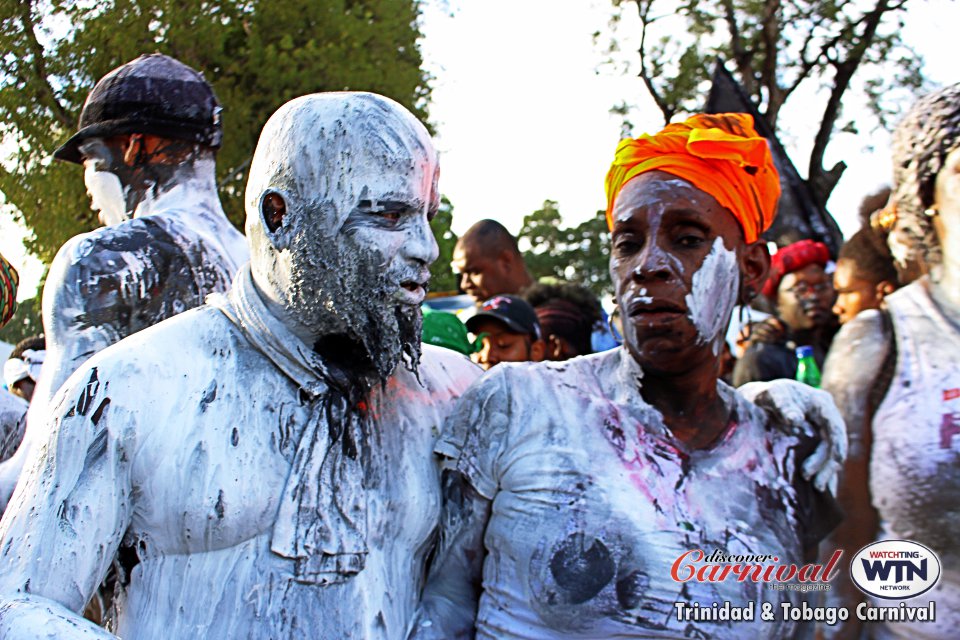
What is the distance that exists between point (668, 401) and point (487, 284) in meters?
3.55

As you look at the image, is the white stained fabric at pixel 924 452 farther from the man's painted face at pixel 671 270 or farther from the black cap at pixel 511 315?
the black cap at pixel 511 315

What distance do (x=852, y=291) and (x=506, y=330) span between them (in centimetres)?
164

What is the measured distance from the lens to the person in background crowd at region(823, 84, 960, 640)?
2.16 meters

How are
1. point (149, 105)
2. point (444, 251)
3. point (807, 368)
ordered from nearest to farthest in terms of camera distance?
1. point (149, 105)
2. point (807, 368)
3. point (444, 251)

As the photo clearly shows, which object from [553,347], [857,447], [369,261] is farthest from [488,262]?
[369,261]

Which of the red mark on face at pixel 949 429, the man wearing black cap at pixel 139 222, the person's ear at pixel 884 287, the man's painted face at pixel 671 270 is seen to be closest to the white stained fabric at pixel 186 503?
the man wearing black cap at pixel 139 222

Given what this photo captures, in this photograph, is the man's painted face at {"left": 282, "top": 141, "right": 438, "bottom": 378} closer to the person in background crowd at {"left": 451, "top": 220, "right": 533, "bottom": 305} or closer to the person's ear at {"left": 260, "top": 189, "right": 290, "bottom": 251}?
the person's ear at {"left": 260, "top": 189, "right": 290, "bottom": 251}

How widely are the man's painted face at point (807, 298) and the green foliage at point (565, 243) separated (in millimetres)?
22472

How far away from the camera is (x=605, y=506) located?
7.01 ft

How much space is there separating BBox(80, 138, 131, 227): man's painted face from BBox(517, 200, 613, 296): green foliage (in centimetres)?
2542

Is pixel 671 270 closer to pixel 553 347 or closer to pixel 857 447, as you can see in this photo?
pixel 857 447

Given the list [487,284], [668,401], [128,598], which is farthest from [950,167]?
[487,284]

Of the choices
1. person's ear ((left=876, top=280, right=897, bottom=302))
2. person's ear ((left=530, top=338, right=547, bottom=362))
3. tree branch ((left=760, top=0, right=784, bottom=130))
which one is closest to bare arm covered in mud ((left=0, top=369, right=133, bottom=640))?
person's ear ((left=530, top=338, right=547, bottom=362))

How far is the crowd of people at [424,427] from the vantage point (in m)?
1.83
